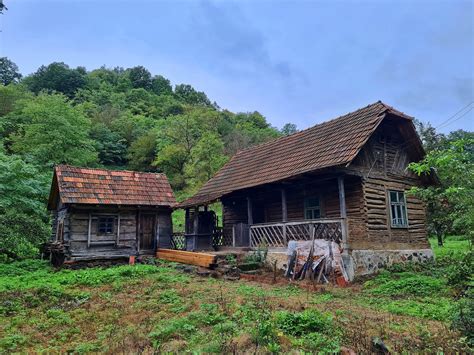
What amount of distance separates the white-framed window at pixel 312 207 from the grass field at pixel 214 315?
4563 mm

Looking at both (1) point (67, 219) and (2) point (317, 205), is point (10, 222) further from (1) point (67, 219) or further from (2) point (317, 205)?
(2) point (317, 205)

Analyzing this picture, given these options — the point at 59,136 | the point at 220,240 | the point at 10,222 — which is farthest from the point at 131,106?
the point at 10,222

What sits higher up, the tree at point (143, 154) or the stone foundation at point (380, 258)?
the tree at point (143, 154)

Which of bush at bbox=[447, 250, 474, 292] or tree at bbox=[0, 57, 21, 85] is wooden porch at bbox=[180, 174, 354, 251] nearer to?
bush at bbox=[447, 250, 474, 292]

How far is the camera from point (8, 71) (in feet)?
204

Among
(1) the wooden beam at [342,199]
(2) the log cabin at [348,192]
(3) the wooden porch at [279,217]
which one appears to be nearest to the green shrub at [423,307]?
(2) the log cabin at [348,192]

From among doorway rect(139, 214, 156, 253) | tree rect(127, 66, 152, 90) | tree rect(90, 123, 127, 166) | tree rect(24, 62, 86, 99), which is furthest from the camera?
tree rect(127, 66, 152, 90)

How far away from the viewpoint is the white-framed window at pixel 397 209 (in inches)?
620

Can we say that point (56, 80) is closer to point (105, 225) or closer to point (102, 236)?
point (105, 225)

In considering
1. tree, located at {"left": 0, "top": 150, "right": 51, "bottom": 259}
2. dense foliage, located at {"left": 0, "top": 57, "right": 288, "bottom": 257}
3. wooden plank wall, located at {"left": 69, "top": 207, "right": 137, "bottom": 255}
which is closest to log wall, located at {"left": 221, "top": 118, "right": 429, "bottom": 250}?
wooden plank wall, located at {"left": 69, "top": 207, "right": 137, "bottom": 255}

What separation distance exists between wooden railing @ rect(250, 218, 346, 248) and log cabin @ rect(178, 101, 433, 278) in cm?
4

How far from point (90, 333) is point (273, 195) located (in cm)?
1284

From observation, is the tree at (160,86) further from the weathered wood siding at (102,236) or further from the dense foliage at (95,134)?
the weathered wood siding at (102,236)

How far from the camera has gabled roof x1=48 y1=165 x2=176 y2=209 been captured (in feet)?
54.7
